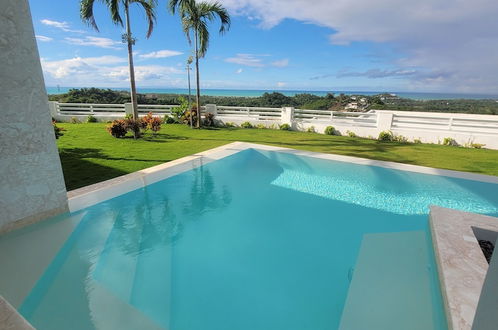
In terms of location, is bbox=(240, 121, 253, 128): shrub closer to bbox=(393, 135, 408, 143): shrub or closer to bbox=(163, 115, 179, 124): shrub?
bbox=(163, 115, 179, 124): shrub

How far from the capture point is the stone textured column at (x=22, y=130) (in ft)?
10.9

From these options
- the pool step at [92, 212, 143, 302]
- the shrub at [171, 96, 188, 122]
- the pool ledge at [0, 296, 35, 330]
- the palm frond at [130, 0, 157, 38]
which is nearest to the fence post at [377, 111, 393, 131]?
the shrub at [171, 96, 188, 122]

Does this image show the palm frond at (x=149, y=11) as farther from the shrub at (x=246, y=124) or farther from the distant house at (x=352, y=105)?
the distant house at (x=352, y=105)

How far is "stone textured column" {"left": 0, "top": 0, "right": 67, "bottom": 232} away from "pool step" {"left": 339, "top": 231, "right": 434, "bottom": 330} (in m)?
4.52

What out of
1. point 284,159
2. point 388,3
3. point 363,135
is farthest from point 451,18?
point 284,159

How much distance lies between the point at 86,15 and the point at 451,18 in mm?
14788

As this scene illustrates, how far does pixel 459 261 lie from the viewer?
2.95 m

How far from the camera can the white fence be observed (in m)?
9.81

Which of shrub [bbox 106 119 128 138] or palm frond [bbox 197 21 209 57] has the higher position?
palm frond [bbox 197 21 209 57]

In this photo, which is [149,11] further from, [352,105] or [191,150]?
[352,105]

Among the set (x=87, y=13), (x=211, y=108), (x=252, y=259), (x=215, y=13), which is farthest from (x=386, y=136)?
(x=87, y=13)

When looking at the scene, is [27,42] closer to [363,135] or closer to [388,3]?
[363,135]

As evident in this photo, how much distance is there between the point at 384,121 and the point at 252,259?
392 inches

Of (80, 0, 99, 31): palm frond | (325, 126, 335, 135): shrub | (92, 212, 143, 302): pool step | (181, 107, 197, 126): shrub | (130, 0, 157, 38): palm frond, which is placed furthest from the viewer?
(181, 107, 197, 126): shrub
